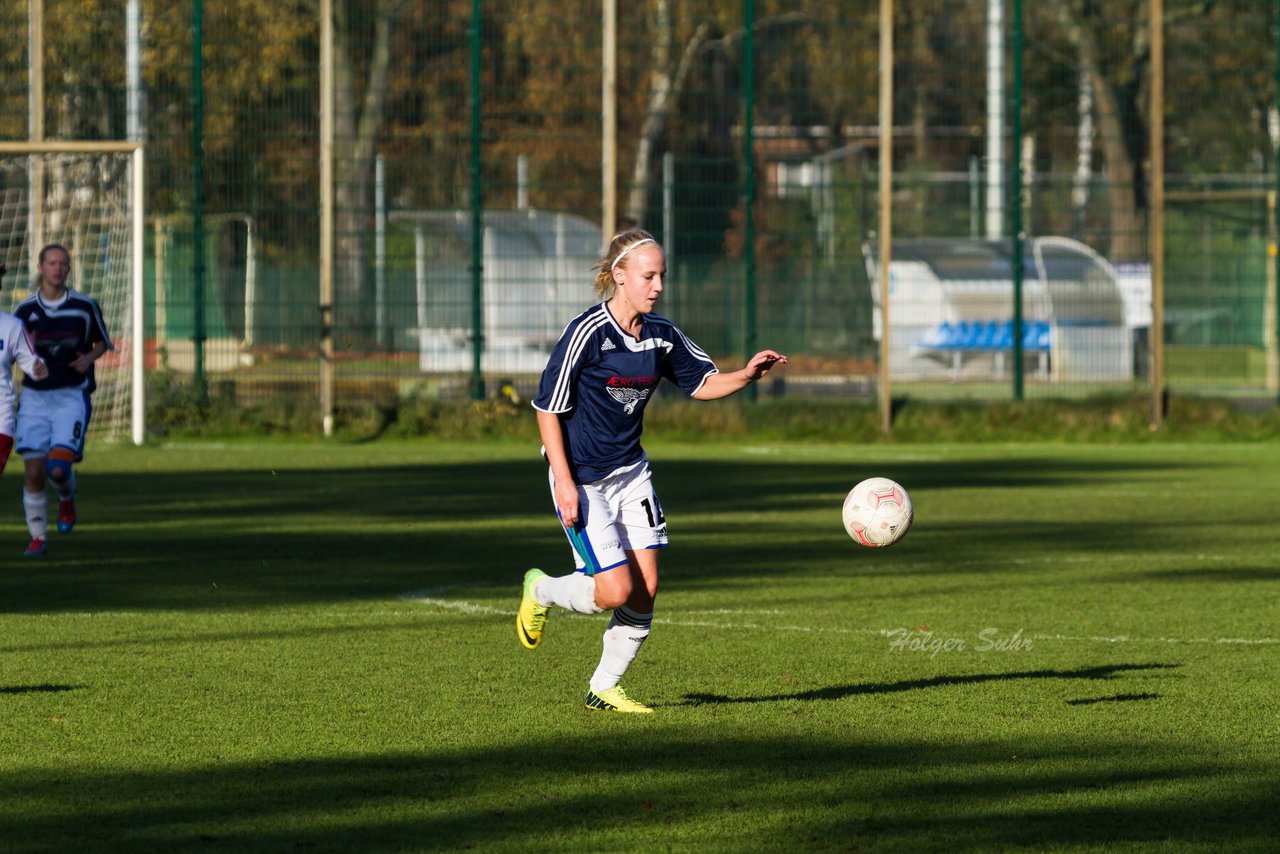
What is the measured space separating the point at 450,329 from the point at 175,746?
17620 millimetres

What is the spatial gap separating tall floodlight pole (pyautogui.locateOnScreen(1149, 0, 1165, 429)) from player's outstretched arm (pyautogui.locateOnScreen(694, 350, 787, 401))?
1730 centimetres

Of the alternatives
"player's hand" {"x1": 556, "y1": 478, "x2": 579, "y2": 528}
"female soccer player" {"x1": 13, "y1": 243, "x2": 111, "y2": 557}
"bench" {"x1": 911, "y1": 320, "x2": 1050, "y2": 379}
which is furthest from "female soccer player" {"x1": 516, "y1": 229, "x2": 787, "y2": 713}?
"bench" {"x1": 911, "y1": 320, "x2": 1050, "y2": 379}

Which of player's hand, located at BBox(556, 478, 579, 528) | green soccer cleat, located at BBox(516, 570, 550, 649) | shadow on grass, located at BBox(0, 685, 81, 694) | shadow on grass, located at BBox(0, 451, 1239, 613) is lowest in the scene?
shadow on grass, located at BBox(0, 685, 81, 694)

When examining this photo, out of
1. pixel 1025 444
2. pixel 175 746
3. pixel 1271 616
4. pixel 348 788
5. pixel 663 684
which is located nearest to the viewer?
pixel 348 788

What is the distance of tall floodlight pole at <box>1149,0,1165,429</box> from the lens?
2447 centimetres

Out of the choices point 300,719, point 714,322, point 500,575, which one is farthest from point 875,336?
point 300,719

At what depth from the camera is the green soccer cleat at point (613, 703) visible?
780cm

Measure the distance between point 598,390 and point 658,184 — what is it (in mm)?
17343

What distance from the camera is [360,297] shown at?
79.5 feet

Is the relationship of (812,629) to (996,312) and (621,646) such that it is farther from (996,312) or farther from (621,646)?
(996,312)

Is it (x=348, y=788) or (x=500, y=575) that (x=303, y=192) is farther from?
(x=348, y=788)

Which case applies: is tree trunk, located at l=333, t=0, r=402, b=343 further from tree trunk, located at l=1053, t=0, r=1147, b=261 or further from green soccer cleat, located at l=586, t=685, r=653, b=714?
green soccer cleat, located at l=586, t=685, r=653, b=714

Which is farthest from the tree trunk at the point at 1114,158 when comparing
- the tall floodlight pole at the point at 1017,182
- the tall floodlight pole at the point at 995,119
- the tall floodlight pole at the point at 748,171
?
the tall floodlight pole at the point at 748,171

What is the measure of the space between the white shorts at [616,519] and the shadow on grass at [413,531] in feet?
12.0
